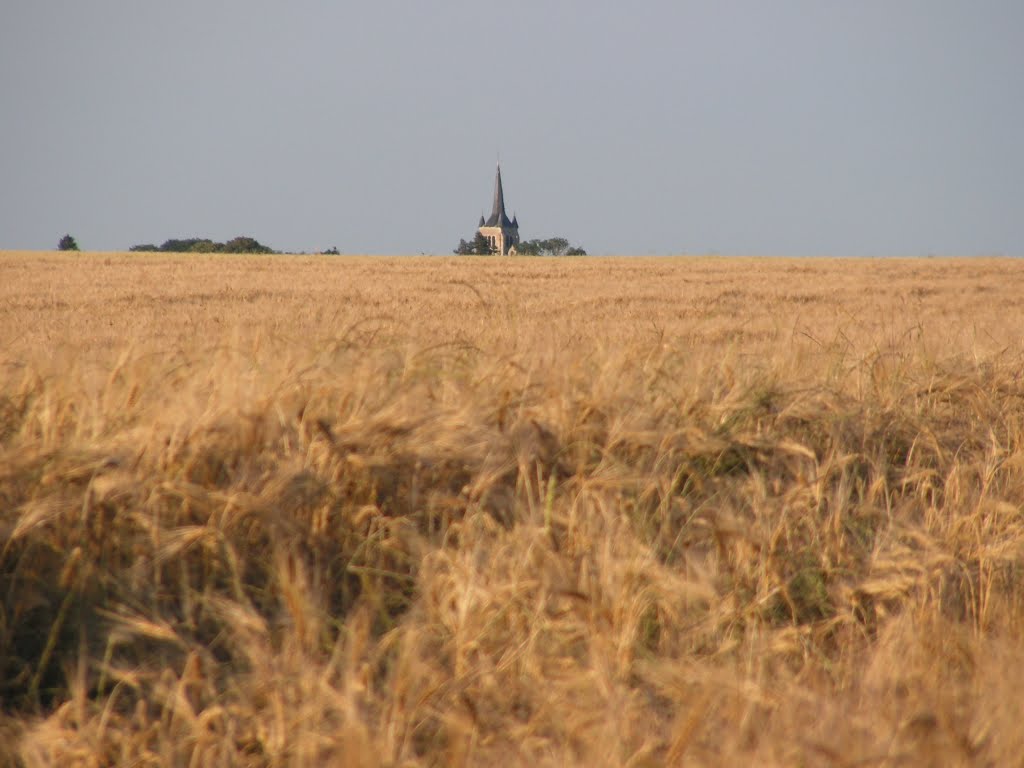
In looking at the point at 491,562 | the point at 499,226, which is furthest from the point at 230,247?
the point at 499,226

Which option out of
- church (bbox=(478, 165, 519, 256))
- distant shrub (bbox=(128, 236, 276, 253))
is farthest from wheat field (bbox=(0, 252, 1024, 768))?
church (bbox=(478, 165, 519, 256))

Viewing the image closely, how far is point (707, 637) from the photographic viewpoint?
2189 mm

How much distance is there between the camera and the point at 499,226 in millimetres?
118500

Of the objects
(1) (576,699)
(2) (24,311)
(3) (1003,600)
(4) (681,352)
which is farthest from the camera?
(2) (24,311)

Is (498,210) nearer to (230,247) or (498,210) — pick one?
(498,210)

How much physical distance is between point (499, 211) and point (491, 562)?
12016cm

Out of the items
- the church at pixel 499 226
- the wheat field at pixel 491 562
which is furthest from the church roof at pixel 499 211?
the wheat field at pixel 491 562

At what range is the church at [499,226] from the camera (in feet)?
383

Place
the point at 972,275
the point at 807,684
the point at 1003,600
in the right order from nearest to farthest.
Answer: the point at 807,684 < the point at 1003,600 < the point at 972,275

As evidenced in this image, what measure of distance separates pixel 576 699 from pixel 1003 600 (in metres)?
1.26

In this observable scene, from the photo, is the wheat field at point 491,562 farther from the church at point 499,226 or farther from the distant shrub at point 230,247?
the church at point 499,226

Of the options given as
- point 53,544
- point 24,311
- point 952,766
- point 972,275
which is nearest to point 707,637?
point 952,766

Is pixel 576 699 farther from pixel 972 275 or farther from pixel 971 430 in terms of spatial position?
pixel 972 275

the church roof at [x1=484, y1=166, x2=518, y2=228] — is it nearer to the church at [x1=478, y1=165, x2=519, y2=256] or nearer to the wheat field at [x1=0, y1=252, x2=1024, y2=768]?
the church at [x1=478, y1=165, x2=519, y2=256]
